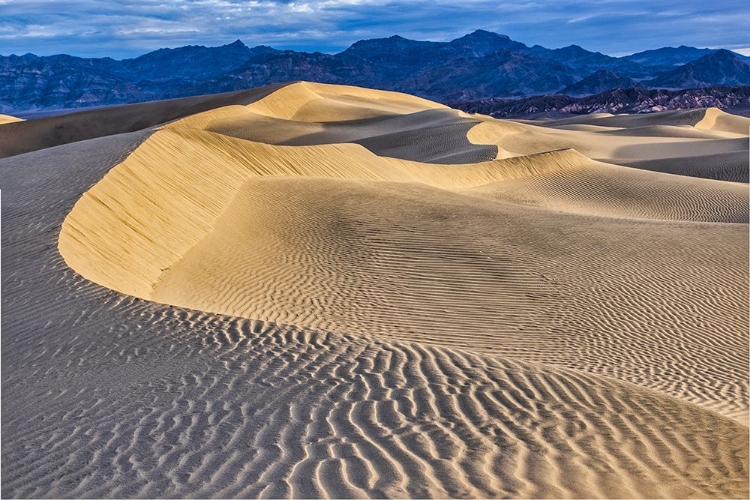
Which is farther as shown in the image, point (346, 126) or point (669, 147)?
point (346, 126)

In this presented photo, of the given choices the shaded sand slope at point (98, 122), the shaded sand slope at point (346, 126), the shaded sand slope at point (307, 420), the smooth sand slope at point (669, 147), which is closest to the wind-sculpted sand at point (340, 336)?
the shaded sand slope at point (307, 420)

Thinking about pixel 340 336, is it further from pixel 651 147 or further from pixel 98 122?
pixel 651 147

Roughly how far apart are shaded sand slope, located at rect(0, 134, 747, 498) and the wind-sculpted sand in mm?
24

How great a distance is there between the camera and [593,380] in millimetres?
7473

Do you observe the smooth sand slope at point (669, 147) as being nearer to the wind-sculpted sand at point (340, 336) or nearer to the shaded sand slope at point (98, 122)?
the wind-sculpted sand at point (340, 336)

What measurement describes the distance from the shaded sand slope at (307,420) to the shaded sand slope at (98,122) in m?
38.7

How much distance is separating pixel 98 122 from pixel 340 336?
46.5m

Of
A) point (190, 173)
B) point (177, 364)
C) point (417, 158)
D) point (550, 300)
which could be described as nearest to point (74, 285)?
point (177, 364)

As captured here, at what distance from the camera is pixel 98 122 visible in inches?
1997

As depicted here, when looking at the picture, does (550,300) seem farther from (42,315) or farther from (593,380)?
(42,315)

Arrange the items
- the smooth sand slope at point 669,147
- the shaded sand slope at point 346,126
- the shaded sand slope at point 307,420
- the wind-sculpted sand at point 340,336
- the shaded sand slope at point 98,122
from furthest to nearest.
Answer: the shaded sand slope at point 98,122 < the shaded sand slope at point 346,126 < the smooth sand slope at point 669,147 < the wind-sculpted sand at point 340,336 < the shaded sand slope at point 307,420

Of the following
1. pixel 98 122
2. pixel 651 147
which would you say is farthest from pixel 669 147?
pixel 98 122

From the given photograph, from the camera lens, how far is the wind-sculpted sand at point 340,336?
217 inches

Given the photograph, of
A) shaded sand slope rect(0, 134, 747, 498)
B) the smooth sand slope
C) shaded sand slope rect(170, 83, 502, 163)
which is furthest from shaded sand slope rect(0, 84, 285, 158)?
shaded sand slope rect(0, 134, 747, 498)
